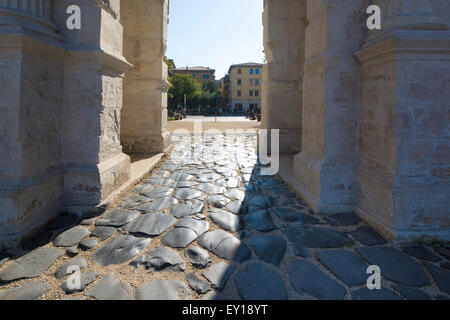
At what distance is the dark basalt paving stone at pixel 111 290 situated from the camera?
156 centimetres

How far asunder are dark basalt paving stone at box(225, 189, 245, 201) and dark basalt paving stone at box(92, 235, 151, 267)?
4.89ft

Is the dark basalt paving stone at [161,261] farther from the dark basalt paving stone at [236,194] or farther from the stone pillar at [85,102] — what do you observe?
the dark basalt paving stone at [236,194]

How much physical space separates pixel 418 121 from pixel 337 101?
0.85 meters

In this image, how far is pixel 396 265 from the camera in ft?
6.30

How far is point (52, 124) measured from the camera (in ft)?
8.95

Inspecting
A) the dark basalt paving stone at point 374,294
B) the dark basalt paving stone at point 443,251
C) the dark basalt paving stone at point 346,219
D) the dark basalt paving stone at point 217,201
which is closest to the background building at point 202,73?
the dark basalt paving stone at point 217,201

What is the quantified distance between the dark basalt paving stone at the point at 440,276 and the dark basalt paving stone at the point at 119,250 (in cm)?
220

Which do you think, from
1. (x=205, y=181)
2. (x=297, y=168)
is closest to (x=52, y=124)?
(x=205, y=181)

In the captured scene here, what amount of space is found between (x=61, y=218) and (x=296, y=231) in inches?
98.6

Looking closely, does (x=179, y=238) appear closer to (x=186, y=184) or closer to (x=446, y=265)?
(x=186, y=184)

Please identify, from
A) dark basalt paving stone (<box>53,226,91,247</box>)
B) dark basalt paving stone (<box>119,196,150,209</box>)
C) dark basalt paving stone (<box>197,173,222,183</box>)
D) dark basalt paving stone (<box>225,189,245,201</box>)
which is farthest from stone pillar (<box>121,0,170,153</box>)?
dark basalt paving stone (<box>53,226,91,247</box>)

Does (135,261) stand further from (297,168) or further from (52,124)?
(297,168)

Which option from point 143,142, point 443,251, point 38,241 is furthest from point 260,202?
point 143,142

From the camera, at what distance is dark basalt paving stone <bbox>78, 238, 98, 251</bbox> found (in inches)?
84.6
